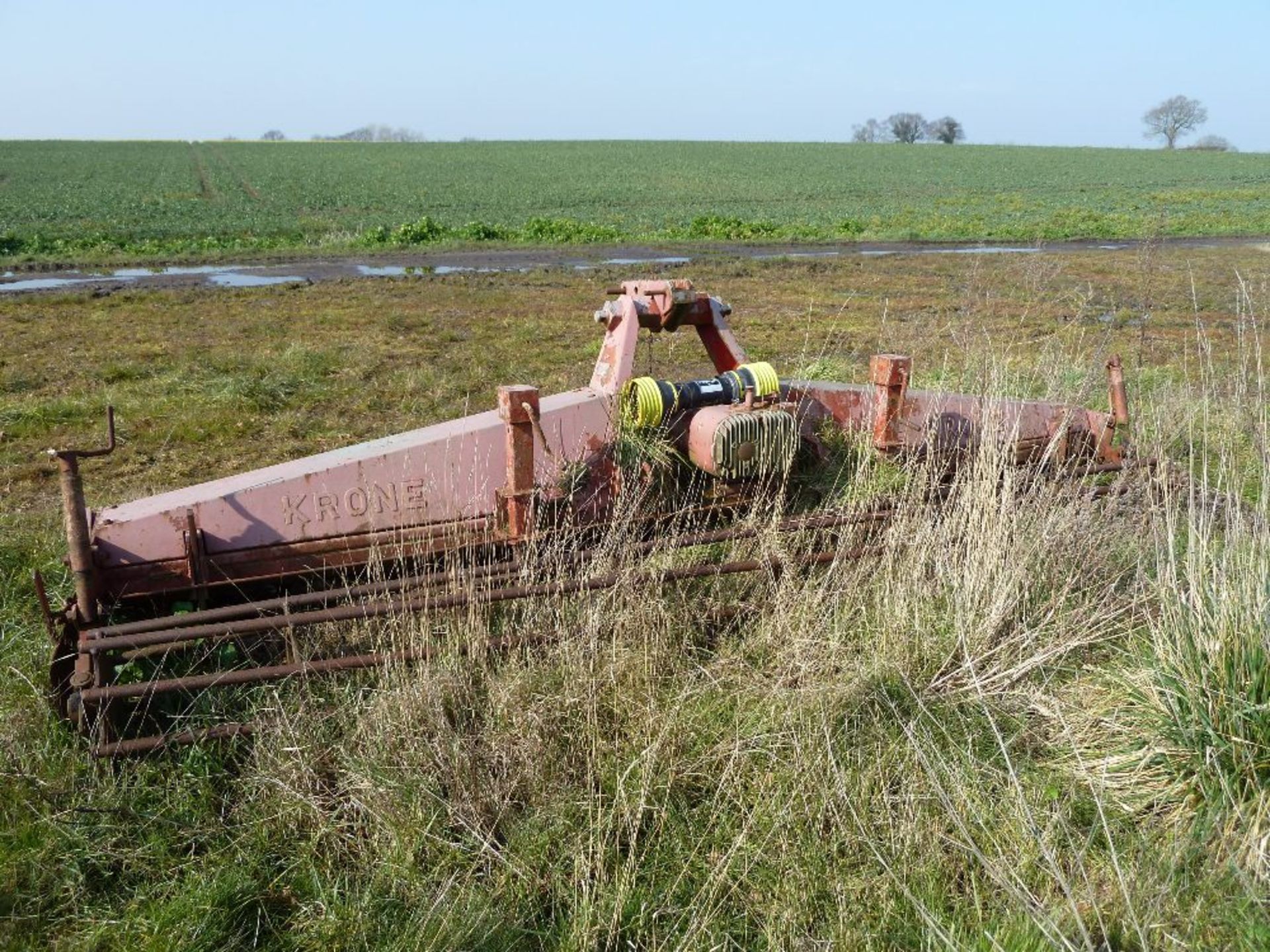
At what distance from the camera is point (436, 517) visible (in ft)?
13.7

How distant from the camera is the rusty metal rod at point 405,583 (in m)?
3.44

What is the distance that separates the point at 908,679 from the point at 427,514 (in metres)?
1.99

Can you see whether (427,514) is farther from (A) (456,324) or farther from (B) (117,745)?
(A) (456,324)

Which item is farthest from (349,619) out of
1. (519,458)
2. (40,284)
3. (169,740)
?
(40,284)

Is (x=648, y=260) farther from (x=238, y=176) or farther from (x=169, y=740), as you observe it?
(x=238, y=176)

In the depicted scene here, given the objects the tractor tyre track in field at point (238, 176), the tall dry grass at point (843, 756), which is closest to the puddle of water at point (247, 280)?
the tall dry grass at point (843, 756)

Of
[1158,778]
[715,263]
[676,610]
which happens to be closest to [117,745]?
[676,610]

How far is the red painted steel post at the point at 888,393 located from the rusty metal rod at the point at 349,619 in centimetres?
126

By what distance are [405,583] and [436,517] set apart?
558 mm

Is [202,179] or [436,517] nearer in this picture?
[436,517]

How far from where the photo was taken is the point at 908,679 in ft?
11.3

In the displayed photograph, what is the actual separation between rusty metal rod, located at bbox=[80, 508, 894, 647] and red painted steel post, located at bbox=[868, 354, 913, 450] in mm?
593

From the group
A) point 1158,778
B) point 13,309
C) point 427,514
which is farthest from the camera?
point 13,309

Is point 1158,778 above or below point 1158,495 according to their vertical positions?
below
